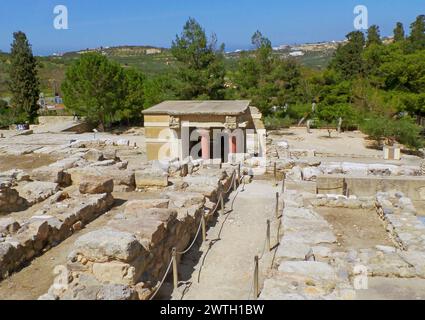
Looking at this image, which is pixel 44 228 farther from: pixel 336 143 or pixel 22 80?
pixel 22 80

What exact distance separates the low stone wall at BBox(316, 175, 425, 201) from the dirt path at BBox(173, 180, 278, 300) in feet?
6.70

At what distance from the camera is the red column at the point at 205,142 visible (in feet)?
62.7

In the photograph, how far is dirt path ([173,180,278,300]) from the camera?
7865mm

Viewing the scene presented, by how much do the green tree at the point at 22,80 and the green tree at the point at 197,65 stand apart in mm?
13915

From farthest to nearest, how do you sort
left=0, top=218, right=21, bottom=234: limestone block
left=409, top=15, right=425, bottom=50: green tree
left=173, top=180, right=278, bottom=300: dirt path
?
left=409, top=15, right=425, bottom=50: green tree, left=0, top=218, right=21, bottom=234: limestone block, left=173, top=180, right=278, bottom=300: dirt path

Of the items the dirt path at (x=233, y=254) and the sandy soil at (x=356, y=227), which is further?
the sandy soil at (x=356, y=227)

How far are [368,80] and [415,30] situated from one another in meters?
19.4

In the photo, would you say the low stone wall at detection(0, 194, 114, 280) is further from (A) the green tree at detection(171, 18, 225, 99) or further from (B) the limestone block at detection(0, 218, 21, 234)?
(A) the green tree at detection(171, 18, 225, 99)

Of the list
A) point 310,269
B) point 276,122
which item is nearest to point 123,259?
point 310,269

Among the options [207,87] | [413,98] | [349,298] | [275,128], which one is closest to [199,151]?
[207,87]

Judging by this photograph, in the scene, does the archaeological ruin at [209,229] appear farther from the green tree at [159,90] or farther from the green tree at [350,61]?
the green tree at [350,61]

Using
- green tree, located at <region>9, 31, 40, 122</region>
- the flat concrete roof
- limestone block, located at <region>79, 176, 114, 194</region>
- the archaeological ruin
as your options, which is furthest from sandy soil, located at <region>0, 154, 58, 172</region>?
green tree, located at <region>9, 31, 40, 122</region>

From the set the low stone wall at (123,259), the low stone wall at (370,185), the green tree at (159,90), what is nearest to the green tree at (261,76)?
the green tree at (159,90)

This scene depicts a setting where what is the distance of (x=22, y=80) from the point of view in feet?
120
